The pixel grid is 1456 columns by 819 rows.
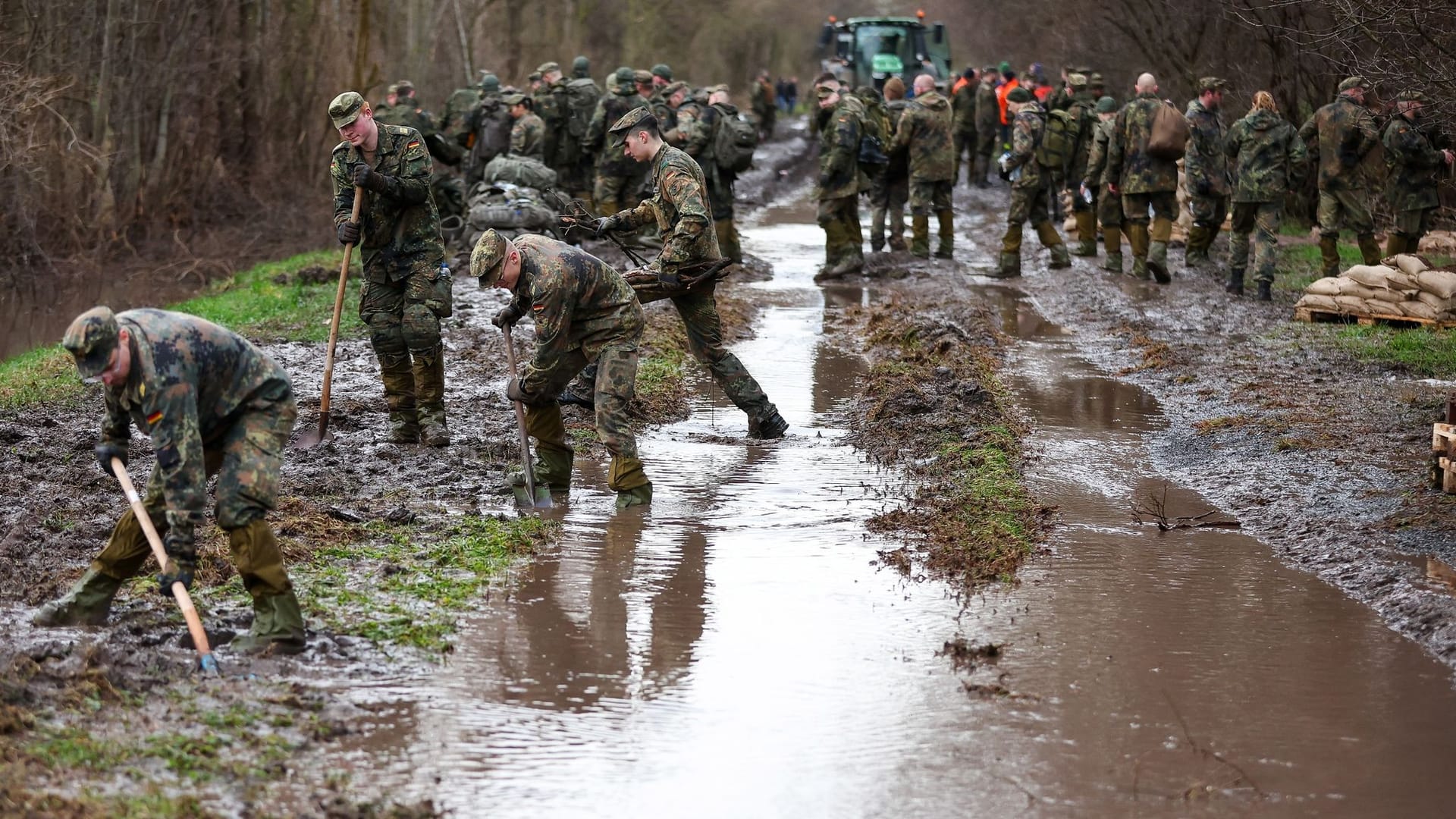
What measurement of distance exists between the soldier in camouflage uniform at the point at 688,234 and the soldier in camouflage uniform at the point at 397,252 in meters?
1.10

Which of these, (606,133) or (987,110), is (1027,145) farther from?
(987,110)

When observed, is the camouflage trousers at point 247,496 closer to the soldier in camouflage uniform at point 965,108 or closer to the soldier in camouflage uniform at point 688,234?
the soldier in camouflage uniform at point 688,234

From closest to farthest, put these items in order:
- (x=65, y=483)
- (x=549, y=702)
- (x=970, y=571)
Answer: (x=549, y=702) → (x=970, y=571) → (x=65, y=483)

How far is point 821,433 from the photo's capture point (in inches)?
411

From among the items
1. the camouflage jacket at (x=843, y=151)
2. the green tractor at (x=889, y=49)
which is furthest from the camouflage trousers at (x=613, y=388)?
the green tractor at (x=889, y=49)

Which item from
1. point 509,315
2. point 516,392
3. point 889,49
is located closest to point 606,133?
point 509,315

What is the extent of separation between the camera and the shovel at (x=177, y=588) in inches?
222

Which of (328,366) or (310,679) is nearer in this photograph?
(310,679)

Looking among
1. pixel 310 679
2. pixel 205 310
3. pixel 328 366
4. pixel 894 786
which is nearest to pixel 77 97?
pixel 205 310

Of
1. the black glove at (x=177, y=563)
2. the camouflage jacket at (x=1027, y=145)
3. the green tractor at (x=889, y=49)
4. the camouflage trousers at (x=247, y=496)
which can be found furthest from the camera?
the green tractor at (x=889, y=49)

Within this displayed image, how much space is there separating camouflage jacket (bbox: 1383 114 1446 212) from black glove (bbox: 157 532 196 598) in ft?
39.8

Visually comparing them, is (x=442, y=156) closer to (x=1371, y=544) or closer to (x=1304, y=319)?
(x=1304, y=319)

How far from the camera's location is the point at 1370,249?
15.4 meters

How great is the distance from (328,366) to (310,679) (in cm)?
386
